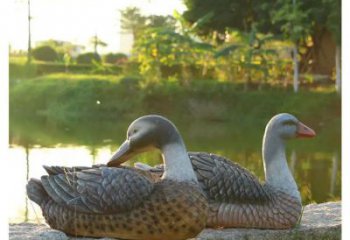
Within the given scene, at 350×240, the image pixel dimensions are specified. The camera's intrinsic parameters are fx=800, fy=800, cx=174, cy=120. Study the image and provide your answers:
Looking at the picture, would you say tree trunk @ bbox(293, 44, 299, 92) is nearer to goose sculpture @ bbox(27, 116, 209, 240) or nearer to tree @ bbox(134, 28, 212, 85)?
tree @ bbox(134, 28, 212, 85)

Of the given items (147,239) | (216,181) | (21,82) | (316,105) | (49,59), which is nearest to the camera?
(147,239)

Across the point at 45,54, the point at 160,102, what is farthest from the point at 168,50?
the point at 45,54

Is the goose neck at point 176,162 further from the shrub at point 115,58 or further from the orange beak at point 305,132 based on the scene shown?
the shrub at point 115,58

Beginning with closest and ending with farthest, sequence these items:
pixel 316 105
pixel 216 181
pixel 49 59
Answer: pixel 216 181, pixel 316 105, pixel 49 59

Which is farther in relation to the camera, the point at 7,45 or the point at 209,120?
the point at 209,120

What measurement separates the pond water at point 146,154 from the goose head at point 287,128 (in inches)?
27.7

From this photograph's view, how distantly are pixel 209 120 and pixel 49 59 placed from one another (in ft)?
7.31

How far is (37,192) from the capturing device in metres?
1.99

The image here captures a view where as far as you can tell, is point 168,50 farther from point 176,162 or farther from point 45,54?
point 176,162

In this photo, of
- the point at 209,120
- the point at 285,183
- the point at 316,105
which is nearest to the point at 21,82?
the point at 209,120

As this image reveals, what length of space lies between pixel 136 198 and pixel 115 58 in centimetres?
695

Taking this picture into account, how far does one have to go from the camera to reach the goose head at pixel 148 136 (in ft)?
5.90

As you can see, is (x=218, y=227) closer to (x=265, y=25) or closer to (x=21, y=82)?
(x=21, y=82)

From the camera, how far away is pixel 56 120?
6.36m
